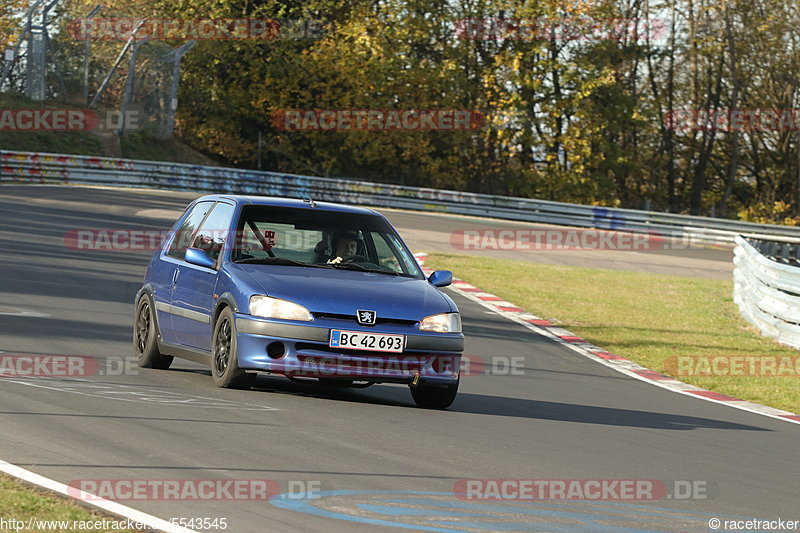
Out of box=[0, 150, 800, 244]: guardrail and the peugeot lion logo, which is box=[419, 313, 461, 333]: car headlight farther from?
box=[0, 150, 800, 244]: guardrail

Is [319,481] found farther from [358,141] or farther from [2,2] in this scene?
[358,141]

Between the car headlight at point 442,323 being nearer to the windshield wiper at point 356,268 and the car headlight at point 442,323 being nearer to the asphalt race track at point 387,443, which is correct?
the asphalt race track at point 387,443

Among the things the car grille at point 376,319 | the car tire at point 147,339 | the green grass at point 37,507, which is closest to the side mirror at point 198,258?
the car tire at point 147,339

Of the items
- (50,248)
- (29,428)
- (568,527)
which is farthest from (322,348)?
(50,248)

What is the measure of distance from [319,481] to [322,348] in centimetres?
265

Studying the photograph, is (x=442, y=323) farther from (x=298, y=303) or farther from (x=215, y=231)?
(x=215, y=231)

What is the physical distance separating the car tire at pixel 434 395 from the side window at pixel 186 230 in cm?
250

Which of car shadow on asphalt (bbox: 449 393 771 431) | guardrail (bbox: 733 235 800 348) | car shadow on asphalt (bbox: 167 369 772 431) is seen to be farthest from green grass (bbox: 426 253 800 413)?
car shadow on asphalt (bbox: 167 369 772 431)

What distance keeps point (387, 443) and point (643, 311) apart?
14.5 metres

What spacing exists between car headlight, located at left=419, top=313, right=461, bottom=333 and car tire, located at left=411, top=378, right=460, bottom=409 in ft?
1.58

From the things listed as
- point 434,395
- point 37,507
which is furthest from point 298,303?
point 37,507

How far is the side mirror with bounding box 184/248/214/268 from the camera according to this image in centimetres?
992

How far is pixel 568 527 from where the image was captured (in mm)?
5867

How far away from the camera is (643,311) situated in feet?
70.9
